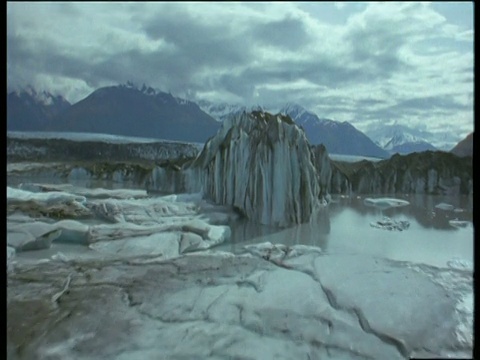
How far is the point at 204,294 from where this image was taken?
108 inches

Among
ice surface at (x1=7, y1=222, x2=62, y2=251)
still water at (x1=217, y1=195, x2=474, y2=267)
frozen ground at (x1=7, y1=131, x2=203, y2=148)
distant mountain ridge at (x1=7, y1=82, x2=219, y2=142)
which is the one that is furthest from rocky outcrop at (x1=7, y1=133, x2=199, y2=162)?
still water at (x1=217, y1=195, x2=474, y2=267)

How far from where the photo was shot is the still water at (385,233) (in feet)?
12.3

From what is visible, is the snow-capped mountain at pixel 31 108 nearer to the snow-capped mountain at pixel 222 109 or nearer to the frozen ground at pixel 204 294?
the frozen ground at pixel 204 294

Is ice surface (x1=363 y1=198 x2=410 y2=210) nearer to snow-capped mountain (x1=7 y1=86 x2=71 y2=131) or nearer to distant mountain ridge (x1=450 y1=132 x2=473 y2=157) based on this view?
distant mountain ridge (x1=450 y1=132 x2=473 y2=157)

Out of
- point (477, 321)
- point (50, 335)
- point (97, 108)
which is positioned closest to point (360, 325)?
point (477, 321)

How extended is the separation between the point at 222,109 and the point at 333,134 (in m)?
1.50

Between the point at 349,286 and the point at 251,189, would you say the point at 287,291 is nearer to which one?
the point at 349,286

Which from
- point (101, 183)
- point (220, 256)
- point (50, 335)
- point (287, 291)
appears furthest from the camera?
point (101, 183)

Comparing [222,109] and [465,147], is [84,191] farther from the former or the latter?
[465,147]

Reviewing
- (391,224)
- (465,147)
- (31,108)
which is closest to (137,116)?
(31,108)

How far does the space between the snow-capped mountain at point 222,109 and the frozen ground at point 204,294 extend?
4.96 ft

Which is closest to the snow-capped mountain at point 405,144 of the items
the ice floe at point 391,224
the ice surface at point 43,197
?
the ice floe at point 391,224

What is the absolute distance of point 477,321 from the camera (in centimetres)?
112

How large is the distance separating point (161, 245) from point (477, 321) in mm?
3187
